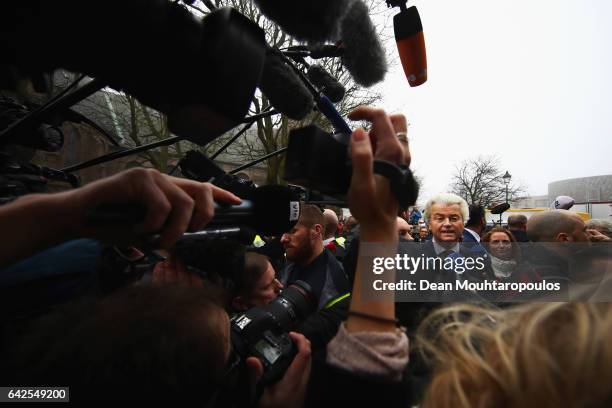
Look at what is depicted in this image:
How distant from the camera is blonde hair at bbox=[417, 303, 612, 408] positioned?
0.57 metres

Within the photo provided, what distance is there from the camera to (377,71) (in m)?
1.03

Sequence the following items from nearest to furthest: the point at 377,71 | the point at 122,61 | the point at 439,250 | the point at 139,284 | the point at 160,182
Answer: the point at 122,61
the point at 160,182
the point at 139,284
the point at 377,71
the point at 439,250

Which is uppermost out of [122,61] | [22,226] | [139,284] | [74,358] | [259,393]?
[122,61]

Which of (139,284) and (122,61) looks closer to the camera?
(122,61)

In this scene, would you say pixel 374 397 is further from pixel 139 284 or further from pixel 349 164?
pixel 139 284

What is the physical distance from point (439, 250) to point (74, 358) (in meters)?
2.86

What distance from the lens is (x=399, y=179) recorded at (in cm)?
73

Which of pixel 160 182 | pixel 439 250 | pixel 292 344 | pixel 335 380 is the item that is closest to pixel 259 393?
pixel 292 344

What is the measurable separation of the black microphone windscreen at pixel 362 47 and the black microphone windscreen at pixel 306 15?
17 centimetres

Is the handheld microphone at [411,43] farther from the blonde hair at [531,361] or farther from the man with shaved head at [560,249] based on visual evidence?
the man with shaved head at [560,249]

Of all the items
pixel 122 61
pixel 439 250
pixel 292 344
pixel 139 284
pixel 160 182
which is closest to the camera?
pixel 122 61

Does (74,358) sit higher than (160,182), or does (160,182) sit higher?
(160,182)

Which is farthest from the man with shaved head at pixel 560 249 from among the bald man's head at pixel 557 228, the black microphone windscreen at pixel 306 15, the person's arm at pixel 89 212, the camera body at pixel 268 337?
the person's arm at pixel 89 212

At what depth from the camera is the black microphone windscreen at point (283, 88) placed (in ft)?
2.83
